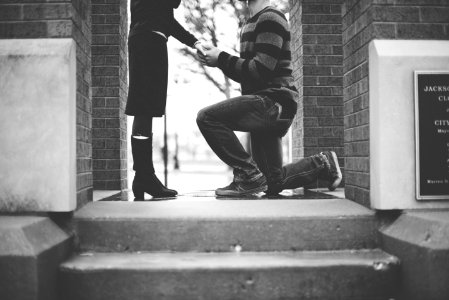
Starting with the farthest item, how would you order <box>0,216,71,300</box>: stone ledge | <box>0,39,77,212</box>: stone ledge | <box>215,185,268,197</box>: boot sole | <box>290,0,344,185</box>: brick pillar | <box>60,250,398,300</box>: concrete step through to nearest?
<box>290,0,344,185</box>: brick pillar → <box>215,185,268,197</box>: boot sole → <box>0,39,77,212</box>: stone ledge → <box>60,250,398,300</box>: concrete step → <box>0,216,71,300</box>: stone ledge

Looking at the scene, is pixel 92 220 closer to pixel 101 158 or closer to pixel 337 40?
pixel 101 158

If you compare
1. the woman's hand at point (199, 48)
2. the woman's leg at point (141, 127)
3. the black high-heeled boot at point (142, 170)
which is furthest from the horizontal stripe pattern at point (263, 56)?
the black high-heeled boot at point (142, 170)

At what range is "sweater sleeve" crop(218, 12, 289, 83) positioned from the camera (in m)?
3.25

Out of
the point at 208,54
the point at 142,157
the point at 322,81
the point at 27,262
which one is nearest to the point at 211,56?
the point at 208,54

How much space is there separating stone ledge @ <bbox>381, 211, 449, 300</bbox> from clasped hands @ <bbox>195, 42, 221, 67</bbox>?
1.89 metres

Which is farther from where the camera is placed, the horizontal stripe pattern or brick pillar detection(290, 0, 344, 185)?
brick pillar detection(290, 0, 344, 185)

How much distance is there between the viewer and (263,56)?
3.24 m

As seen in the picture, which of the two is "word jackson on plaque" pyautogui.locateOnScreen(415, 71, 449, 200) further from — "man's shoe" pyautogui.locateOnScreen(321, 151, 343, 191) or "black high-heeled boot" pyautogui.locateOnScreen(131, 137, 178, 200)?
"black high-heeled boot" pyautogui.locateOnScreen(131, 137, 178, 200)

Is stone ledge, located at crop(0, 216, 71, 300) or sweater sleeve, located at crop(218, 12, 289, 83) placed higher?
sweater sleeve, located at crop(218, 12, 289, 83)

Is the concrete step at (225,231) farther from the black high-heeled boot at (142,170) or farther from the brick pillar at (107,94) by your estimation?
the brick pillar at (107,94)

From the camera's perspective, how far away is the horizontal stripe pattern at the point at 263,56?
325 cm

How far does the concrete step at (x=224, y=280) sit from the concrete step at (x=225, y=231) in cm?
22

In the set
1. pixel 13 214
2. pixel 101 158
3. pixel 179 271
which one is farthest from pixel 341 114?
pixel 13 214

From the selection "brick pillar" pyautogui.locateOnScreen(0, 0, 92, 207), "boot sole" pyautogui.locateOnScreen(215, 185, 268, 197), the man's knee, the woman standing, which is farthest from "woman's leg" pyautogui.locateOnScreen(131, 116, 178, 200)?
"brick pillar" pyautogui.locateOnScreen(0, 0, 92, 207)
